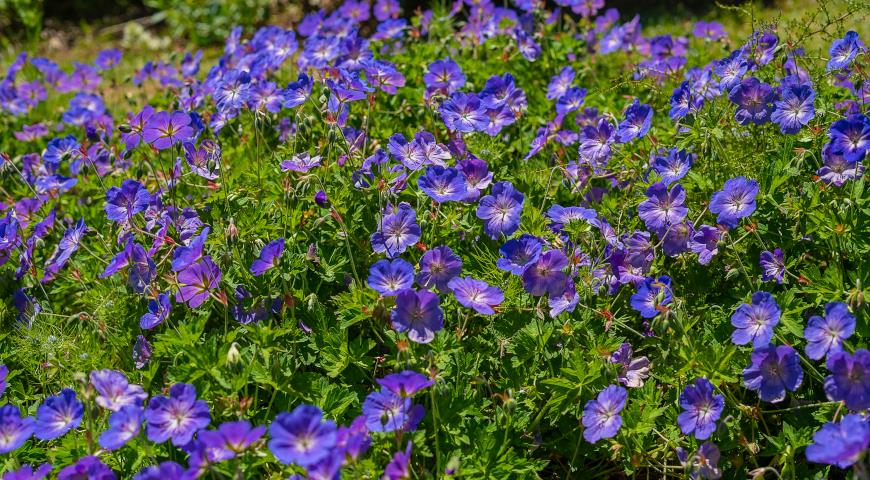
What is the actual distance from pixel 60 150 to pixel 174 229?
1145 millimetres

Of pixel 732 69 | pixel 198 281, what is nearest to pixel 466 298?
pixel 198 281

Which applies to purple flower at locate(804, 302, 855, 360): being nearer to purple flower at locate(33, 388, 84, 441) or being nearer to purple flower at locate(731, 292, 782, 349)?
purple flower at locate(731, 292, 782, 349)

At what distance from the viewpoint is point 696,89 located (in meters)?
3.36

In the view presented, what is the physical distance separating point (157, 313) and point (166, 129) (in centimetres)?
67

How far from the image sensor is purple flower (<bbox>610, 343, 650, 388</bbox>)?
2523 mm

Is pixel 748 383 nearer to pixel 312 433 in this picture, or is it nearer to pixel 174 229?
pixel 312 433

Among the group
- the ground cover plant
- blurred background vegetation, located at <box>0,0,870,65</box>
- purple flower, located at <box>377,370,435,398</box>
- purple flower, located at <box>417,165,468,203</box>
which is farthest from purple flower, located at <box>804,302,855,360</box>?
blurred background vegetation, located at <box>0,0,870,65</box>

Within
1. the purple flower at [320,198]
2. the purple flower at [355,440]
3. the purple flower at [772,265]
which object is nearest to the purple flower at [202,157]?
the purple flower at [320,198]

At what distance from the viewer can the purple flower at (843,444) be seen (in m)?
1.85

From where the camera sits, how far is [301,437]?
1961 mm

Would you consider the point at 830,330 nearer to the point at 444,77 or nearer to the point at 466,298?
the point at 466,298

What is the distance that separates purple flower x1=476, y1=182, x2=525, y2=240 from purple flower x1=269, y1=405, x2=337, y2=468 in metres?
0.98

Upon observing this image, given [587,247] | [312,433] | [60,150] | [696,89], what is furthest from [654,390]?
[60,150]

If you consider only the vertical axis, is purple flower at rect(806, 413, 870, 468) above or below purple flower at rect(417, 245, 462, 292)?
below
